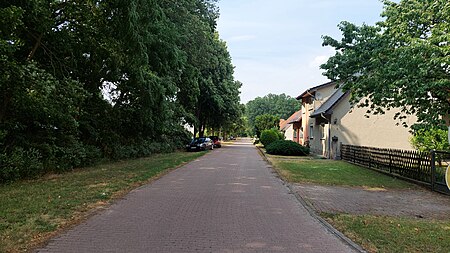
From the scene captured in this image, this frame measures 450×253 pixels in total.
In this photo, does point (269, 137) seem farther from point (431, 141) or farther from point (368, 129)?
point (431, 141)

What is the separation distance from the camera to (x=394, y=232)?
19.8 ft

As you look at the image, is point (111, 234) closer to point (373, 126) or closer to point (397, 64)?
point (397, 64)

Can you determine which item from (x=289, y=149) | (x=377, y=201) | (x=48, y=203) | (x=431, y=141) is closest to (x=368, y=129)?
(x=431, y=141)

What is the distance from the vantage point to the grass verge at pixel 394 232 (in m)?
5.28

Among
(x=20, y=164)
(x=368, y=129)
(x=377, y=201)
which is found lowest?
(x=377, y=201)

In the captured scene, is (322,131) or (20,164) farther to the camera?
(322,131)

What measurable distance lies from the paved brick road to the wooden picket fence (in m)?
5.29

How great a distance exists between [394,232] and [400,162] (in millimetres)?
8768

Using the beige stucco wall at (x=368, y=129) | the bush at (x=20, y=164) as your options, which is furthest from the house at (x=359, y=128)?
the bush at (x=20, y=164)

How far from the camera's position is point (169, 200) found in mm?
8695

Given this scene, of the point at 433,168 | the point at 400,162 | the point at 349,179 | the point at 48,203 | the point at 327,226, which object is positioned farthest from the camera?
the point at 400,162

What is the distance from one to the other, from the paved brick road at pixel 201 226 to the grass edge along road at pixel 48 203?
33 centimetres

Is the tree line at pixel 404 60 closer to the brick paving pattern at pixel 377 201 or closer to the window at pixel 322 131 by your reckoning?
the brick paving pattern at pixel 377 201

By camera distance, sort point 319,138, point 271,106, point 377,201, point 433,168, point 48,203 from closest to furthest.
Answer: point 48,203 < point 377,201 < point 433,168 < point 319,138 < point 271,106
